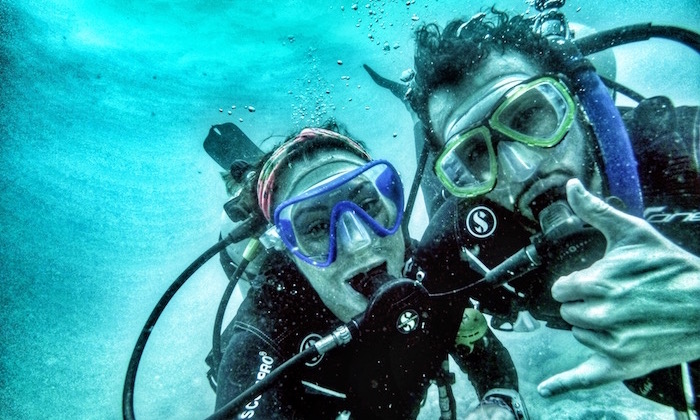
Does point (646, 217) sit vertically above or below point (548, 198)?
below

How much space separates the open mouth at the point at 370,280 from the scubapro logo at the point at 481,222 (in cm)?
102

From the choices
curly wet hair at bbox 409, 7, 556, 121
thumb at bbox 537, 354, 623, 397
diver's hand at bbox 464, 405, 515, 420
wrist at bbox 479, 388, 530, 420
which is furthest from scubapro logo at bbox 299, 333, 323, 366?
curly wet hair at bbox 409, 7, 556, 121

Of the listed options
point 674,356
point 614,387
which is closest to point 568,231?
point 674,356

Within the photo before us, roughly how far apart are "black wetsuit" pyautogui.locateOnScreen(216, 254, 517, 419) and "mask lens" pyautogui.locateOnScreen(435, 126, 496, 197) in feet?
3.72

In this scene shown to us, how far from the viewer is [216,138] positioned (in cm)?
633

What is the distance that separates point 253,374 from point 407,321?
3.66ft

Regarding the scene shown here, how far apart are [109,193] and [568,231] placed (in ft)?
71.6

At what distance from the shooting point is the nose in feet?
8.36

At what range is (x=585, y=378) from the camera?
1.14m

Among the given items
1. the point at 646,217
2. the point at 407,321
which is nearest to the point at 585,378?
the point at 407,321

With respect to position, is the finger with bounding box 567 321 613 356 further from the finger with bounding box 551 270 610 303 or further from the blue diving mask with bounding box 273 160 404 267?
the blue diving mask with bounding box 273 160 404 267

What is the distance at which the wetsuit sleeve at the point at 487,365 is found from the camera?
3102mm

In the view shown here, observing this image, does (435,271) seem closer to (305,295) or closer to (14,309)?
(305,295)

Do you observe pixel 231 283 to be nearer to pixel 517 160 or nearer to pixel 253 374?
pixel 253 374
